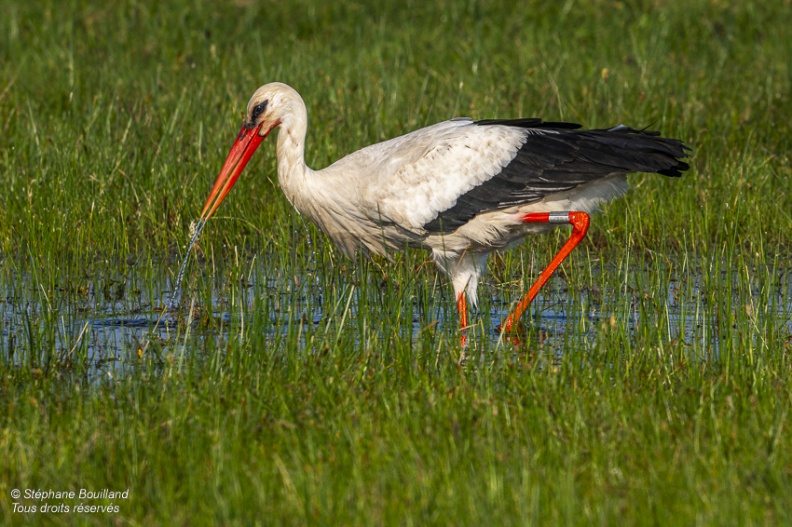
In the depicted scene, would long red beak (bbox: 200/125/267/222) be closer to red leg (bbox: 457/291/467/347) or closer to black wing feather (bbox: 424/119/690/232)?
black wing feather (bbox: 424/119/690/232)

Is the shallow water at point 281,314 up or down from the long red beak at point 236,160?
down

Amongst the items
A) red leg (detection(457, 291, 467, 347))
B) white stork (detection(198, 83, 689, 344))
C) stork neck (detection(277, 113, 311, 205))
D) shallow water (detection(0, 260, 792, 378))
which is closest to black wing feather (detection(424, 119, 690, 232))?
white stork (detection(198, 83, 689, 344))

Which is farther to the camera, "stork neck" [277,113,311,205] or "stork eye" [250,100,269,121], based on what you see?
"stork eye" [250,100,269,121]

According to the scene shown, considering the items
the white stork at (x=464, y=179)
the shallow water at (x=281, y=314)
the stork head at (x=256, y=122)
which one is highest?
the stork head at (x=256, y=122)

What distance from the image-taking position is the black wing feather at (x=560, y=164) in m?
5.79

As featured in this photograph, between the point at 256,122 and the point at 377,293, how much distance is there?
1.22m

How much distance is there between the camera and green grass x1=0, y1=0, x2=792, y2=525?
3502 millimetres

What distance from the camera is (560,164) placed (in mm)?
5852

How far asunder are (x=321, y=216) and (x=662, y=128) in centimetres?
314

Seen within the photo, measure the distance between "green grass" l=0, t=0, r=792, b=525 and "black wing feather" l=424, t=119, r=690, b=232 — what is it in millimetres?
456

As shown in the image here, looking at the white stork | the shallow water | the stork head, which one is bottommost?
the shallow water

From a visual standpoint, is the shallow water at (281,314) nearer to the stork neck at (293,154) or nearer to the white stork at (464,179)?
the white stork at (464,179)

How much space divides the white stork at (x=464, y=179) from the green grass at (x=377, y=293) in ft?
0.86

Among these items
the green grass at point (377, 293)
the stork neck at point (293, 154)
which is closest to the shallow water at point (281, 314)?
the green grass at point (377, 293)
